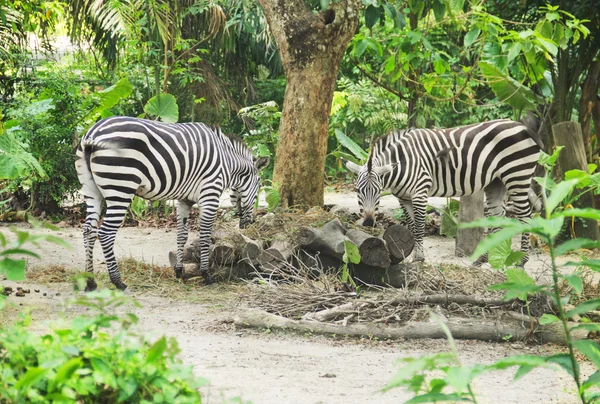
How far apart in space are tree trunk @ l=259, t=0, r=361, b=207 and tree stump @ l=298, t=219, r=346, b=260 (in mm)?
1539

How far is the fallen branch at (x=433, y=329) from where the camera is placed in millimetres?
5617

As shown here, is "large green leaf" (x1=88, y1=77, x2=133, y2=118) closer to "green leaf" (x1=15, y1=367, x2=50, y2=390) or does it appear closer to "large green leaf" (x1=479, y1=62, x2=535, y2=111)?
"large green leaf" (x1=479, y1=62, x2=535, y2=111)

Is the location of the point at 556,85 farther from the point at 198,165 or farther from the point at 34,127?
the point at 34,127

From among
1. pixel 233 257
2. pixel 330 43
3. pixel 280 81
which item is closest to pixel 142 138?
pixel 233 257

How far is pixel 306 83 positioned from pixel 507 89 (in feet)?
8.74

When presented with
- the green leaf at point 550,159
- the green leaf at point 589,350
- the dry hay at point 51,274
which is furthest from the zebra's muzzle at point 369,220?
the green leaf at point 589,350

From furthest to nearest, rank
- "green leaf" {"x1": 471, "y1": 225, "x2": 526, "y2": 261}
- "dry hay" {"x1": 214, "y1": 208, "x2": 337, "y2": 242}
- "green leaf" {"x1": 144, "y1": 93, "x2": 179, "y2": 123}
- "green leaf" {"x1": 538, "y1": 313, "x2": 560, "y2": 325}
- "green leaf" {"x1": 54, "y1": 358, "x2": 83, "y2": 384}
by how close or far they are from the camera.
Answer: "green leaf" {"x1": 144, "y1": 93, "x2": 179, "y2": 123}, "dry hay" {"x1": 214, "y1": 208, "x2": 337, "y2": 242}, "green leaf" {"x1": 538, "y1": 313, "x2": 560, "y2": 325}, "green leaf" {"x1": 54, "y1": 358, "x2": 83, "y2": 384}, "green leaf" {"x1": 471, "y1": 225, "x2": 526, "y2": 261}

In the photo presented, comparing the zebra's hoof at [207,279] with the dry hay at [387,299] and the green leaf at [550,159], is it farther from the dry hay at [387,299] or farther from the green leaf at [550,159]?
the green leaf at [550,159]

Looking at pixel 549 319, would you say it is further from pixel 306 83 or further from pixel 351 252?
pixel 306 83

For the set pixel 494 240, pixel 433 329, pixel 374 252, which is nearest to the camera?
pixel 494 240

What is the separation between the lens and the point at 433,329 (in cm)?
562

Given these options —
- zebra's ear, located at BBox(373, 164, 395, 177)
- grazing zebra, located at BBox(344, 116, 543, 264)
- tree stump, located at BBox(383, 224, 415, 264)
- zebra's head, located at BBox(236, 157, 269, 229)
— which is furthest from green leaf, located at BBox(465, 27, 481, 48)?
zebra's head, located at BBox(236, 157, 269, 229)

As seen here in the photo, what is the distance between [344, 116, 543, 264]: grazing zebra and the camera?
834 cm

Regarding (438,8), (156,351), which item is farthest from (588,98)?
(156,351)
